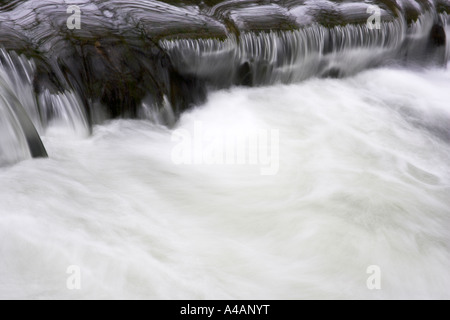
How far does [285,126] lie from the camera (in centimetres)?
415

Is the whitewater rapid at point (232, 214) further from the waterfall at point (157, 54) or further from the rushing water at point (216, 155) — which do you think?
the waterfall at point (157, 54)

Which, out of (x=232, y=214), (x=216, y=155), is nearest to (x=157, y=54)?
(x=216, y=155)

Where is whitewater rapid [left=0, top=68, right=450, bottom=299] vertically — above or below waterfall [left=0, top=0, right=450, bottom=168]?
below

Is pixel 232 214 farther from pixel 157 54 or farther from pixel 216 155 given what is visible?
pixel 157 54

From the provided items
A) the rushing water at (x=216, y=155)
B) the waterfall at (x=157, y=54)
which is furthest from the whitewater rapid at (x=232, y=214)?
the waterfall at (x=157, y=54)

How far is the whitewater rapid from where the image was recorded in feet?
8.05

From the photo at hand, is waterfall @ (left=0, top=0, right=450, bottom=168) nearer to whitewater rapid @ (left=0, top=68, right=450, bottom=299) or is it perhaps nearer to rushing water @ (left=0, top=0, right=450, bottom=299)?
rushing water @ (left=0, top=0, right=450, bottom=299)

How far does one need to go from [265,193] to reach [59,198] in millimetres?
1160

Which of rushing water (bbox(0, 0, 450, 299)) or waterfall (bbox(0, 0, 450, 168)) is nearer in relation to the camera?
rushing water (bbox(0, 0, 450, 299))

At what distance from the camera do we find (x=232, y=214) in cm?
305

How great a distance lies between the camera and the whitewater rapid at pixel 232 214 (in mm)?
2455

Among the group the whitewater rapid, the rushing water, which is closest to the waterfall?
the rushing water
